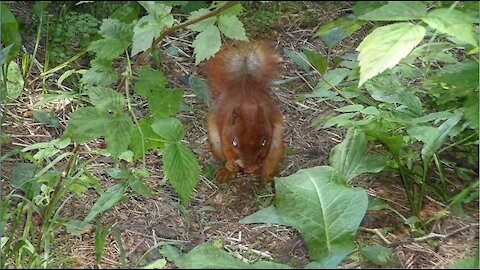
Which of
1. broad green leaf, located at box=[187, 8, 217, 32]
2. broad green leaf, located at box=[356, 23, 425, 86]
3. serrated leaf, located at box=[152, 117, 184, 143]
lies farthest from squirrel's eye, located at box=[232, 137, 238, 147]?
broad green leaf, located at box=[356, 23, 425, 86]

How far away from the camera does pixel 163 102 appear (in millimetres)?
2656

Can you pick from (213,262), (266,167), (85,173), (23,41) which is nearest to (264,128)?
(266,167)

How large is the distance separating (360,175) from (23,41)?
1919 millimetres

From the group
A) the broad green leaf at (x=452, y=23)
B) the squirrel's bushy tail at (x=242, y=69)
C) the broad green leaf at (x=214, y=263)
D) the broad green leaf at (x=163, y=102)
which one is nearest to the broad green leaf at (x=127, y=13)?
the squirrel's bushy tail at (x=242, y=69)

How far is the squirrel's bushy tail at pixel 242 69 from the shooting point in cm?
350

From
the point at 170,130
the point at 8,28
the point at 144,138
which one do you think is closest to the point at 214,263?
the point at 170,130

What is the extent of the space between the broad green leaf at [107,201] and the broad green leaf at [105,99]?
32 cm

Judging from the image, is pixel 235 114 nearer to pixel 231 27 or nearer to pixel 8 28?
pixel 231 27

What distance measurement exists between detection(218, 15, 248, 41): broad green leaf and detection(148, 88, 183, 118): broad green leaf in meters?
0.30

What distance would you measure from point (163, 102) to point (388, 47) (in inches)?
37.0

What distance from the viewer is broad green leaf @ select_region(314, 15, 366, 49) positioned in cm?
220

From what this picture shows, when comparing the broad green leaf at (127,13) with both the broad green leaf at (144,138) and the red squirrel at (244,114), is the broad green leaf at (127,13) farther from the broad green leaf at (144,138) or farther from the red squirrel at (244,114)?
the broad green leaf at (144,138)

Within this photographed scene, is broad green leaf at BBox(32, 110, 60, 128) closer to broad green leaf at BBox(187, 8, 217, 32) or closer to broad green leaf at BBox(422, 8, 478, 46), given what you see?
broad green leaf at BBox(187, 8, 217, 32)

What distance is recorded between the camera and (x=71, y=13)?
414 cm
